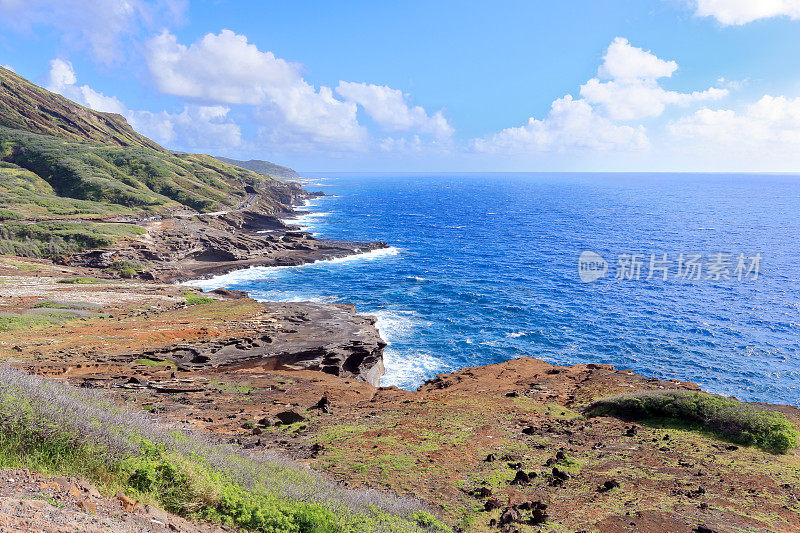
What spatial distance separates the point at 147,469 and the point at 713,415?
76.0 feet

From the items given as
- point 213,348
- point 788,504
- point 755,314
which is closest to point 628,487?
point 788,504

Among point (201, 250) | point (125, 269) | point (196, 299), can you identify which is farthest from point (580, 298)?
point (125, 269)

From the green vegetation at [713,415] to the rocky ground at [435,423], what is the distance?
→ 81 centimetres

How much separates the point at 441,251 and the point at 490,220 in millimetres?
55857

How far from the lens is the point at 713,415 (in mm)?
19453

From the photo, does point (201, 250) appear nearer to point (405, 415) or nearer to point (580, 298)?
point (580, 298)

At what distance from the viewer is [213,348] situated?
31.7m

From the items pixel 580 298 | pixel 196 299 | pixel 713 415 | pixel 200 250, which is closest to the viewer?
pixel 713 415

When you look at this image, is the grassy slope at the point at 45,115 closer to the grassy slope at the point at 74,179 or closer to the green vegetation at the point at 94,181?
the grassy slope at the point at 74,179

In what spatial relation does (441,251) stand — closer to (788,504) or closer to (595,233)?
(595,233)

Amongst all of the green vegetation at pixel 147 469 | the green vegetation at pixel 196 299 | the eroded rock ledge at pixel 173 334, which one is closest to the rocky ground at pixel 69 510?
the green vegetation at pixel 147 469

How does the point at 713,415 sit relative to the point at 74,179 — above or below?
below

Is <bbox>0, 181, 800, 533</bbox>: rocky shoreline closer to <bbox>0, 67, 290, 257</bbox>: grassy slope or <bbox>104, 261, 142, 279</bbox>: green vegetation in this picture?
<bbox>104, 261, 142, 279</bbox>: green vegetation

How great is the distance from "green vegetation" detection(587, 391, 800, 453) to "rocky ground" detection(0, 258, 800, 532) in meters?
0.81
